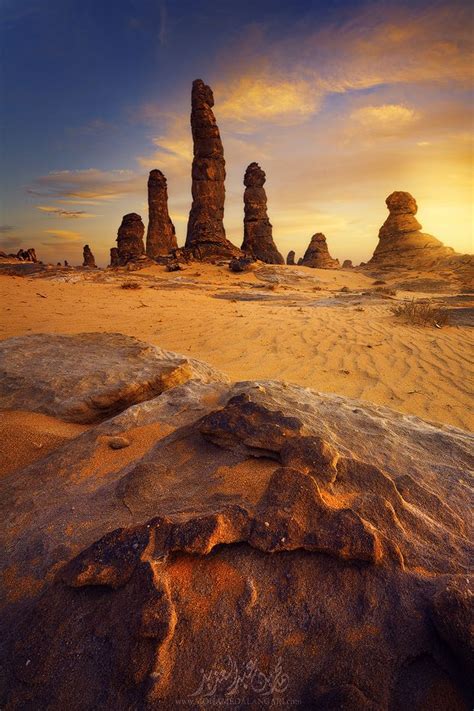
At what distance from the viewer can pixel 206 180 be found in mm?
29500

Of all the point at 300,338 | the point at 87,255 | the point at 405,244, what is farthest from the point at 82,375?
the point at 87,255

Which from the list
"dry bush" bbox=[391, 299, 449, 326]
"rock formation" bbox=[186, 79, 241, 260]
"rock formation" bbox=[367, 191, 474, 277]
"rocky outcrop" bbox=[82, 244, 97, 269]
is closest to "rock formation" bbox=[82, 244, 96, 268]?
"rocky outcrop" bbox=[82, 244, 97, 269]

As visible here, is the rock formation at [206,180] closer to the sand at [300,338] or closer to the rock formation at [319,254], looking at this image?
the rock formation at [319,254]

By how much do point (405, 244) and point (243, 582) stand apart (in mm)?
36422

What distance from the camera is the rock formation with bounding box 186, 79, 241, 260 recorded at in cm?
2856

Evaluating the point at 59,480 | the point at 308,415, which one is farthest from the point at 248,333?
the point at 59,480

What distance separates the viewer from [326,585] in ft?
3.36

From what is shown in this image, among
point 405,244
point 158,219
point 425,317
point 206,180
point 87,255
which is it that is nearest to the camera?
point 425,317

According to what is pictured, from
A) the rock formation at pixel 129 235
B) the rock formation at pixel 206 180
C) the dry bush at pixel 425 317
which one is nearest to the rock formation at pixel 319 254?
the rock formation at pixel 206 180

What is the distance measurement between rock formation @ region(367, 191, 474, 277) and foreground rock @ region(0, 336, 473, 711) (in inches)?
1199

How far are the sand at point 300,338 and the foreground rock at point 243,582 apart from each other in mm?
2971

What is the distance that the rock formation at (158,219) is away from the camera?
3922 cm

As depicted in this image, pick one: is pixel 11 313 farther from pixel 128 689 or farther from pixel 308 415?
pixel 128 689

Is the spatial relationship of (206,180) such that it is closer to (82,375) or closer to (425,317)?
(425,317)
